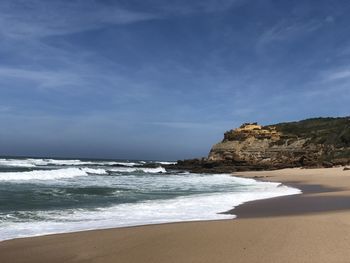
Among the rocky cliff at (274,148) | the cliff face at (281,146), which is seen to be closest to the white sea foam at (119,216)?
the rocky cliff at (274,148)

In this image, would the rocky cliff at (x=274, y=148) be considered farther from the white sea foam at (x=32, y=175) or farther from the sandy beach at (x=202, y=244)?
the sandy beach at (x=202, y=244)

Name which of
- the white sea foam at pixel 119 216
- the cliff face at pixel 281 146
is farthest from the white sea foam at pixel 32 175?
the cliff face at pixel 281 146

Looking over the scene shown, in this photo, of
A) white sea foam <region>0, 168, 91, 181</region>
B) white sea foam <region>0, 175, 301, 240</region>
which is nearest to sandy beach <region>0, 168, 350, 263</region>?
white sea foam <region>0, 175, 301, 240</region>

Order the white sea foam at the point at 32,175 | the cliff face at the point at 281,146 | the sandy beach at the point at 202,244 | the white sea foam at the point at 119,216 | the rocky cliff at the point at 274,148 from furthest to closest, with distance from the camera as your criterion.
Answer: the cliff face at the point at 281,146
the rocky cliff at the point at 274,148
the white sea foam at the point at 32,175
the white sea foam at the point at 119,216
the sandy beach at the point at 202,244

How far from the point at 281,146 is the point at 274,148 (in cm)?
105

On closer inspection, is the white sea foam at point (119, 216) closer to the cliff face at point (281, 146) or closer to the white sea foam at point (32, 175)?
the white sea foam at point (32, 175)

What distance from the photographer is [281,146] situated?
6044 centimetres

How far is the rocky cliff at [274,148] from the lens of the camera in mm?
49469

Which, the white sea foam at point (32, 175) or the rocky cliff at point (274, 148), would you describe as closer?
the white sea foam at point (32, 175)

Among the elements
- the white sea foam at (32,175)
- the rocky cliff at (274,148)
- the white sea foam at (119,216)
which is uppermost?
the rocky cliff at (274,148)

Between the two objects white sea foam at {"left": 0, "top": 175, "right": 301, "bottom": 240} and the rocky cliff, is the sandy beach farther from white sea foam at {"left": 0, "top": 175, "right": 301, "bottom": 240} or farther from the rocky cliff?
the rocky cliff

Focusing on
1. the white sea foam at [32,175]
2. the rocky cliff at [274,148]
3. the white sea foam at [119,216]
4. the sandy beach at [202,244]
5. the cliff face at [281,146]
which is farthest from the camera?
the cliff face at [281,146]

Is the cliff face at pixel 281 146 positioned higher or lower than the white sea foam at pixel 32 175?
higher

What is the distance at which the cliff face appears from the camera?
166 feet
